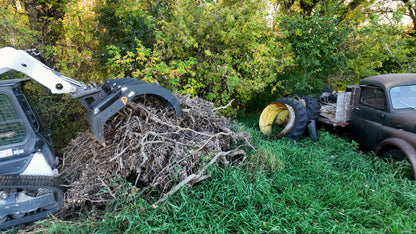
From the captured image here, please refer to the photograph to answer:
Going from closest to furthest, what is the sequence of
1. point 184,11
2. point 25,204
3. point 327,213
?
point 327,213 < point 25,204 < point 184,11

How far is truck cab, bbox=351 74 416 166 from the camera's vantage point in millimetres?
3783

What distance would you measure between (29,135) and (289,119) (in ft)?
15.7

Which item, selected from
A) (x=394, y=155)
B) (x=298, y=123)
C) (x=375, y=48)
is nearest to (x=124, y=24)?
(x=298, y=123)

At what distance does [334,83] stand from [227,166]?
6.21 metres

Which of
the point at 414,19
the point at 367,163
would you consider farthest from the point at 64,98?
the point at 414,19

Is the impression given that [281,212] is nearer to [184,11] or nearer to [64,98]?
[184,11]

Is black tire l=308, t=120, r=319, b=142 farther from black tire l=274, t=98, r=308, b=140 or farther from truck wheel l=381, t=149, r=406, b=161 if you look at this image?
truck wheel l=381, t=149, r=406, b=161

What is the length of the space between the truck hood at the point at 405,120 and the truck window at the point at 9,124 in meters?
5.73

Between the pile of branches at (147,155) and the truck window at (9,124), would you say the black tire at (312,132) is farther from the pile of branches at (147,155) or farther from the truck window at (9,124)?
the truck window at (9,124)

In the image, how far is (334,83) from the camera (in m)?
7.89

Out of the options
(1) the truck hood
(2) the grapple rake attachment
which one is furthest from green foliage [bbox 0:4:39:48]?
(1) the truck hood

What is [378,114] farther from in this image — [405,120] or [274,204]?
[274,204]

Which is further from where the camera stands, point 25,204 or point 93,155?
point 93,155

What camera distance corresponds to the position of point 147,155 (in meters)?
3.16
